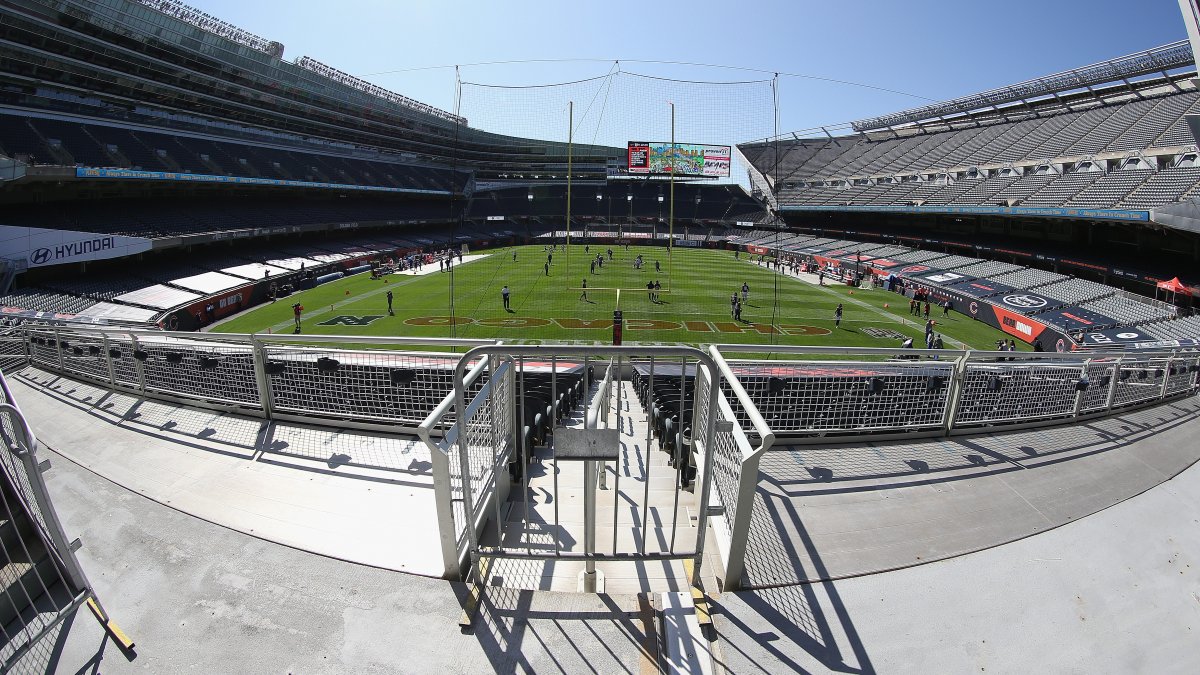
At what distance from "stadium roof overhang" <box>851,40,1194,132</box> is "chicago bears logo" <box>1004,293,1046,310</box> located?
17.6m

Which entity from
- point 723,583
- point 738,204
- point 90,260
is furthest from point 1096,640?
point 738,204

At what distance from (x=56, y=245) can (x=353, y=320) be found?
14.4 metres

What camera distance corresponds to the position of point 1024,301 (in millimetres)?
26484

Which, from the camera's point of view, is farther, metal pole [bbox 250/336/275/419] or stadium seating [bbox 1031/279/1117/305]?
stadium seating [bbox 1031/279/1117/305]

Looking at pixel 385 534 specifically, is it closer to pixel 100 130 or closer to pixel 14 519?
pixel 14 519

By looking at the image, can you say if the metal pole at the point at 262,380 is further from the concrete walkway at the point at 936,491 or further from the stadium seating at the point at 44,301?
the stadium seating at the point at 44,301

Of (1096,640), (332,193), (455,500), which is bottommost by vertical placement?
(1096,640)

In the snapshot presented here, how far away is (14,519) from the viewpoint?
2912 mm

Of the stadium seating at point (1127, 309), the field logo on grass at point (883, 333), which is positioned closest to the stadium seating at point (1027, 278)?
the stadium seating at point (1127, 309)

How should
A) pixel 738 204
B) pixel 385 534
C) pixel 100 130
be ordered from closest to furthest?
pixel 385 534 < pixel 100 130 < pixel 738 204

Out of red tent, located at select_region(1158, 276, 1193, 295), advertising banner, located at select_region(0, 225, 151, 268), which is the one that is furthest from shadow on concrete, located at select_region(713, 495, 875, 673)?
advertising banner, located at select_region(0, 225, 151, 268)

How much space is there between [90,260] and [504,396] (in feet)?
111

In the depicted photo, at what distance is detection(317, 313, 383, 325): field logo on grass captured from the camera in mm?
23797

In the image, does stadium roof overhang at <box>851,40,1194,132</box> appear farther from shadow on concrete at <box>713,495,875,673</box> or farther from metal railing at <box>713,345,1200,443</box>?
shadow on concrete at <box>713,495,875,673</box>
